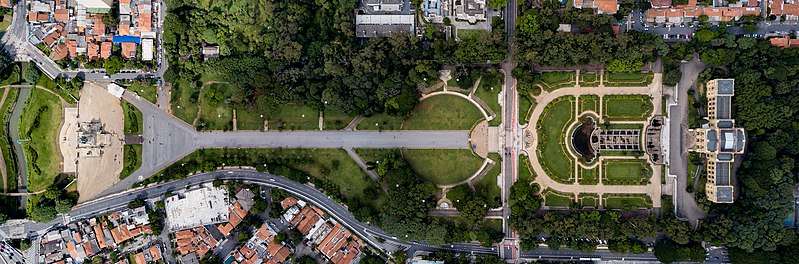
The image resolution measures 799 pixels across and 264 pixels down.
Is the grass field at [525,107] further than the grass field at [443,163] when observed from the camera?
No

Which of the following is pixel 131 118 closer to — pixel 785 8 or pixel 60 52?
pixel 60 52

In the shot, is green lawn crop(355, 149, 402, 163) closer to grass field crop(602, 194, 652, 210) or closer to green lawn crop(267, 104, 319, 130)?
green lawn crop(267, 104, 319, 130)

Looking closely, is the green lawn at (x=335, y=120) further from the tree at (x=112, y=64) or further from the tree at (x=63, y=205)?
the tree at (x=63, y=205)

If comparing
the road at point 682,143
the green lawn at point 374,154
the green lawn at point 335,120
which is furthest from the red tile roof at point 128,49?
the road at point 682,143

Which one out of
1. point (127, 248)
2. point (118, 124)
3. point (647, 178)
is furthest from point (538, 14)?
point (127, 248)

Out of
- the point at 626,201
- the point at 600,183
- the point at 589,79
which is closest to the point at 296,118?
the point at 589,79

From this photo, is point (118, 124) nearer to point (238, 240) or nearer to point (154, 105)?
point (154, 105)

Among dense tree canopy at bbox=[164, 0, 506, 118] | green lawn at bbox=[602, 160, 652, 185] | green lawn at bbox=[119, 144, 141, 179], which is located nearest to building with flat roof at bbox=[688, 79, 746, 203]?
green lawn at bbox=[602, 160, 652, 185]
